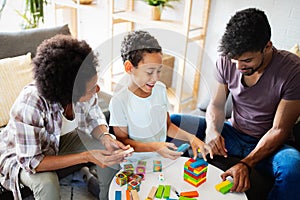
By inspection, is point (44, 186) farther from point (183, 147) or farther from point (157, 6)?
point (157, 6)

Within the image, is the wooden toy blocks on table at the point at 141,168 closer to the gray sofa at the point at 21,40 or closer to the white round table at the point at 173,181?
the white round table at the point at 173,181

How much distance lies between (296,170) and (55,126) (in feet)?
3.00

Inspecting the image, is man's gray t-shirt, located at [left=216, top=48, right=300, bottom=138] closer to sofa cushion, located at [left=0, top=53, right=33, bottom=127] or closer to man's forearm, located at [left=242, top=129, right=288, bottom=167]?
man's forearm, located at [left=242, top=129, right=288, bottom=167]

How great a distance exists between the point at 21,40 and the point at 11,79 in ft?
0.79

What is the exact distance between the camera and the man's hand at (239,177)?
1.18 metres

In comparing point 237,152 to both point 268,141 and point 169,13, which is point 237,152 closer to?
point 268,141

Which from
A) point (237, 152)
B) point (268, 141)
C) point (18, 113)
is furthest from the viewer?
point (237, 152)

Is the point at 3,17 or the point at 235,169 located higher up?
the point at 3,17

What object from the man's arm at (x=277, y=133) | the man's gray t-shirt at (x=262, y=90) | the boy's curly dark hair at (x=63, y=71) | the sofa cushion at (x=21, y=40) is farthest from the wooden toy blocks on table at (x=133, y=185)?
the sofa cushion at (x=21, y=40)

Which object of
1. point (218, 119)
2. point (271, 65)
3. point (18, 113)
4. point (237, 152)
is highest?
point (271, 65)

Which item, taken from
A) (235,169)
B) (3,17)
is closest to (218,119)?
(235,169)

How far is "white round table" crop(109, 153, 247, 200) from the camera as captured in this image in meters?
1.14

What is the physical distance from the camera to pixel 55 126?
4.06 feet

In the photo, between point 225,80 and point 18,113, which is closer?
point 18,113
